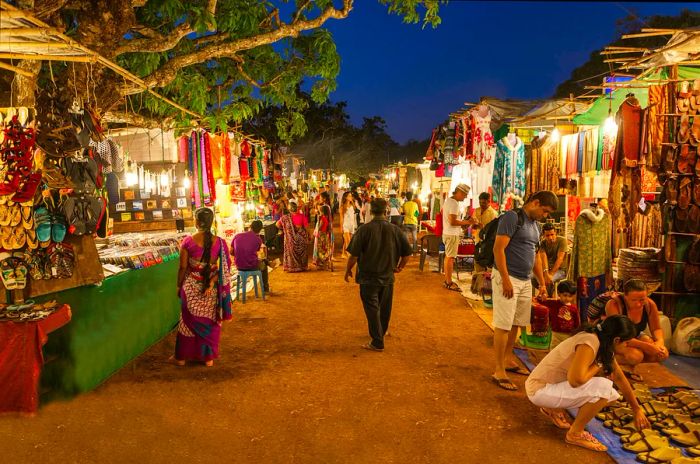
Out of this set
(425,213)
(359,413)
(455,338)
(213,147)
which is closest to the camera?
(359,413)

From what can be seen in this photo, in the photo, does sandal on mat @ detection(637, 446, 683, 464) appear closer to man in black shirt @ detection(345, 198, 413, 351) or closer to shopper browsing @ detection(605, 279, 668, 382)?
shopper browsing @ detection(605, 279, 668, 382)

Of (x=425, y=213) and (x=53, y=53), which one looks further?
(x=425, y=213)

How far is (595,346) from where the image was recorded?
12.7 feet

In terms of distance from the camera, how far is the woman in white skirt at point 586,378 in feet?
12.6

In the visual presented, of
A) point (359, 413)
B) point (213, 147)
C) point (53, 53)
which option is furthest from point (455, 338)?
point (213, 147)

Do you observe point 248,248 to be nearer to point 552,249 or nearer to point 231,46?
point 231,46

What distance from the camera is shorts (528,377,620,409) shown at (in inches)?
154

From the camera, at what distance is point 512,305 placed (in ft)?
17.1

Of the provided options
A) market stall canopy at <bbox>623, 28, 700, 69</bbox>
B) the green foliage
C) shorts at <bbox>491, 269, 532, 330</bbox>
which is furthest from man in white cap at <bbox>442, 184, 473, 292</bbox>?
the green foliage

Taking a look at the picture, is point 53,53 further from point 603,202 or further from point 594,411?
point 603,202

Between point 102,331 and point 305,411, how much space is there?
7.68 ft

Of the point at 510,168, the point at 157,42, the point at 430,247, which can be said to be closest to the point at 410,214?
the point at 430,247

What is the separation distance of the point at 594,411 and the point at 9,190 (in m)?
5.32

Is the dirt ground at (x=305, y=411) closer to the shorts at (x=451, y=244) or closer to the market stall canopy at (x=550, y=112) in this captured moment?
the shorts at (x=451, y=244)
